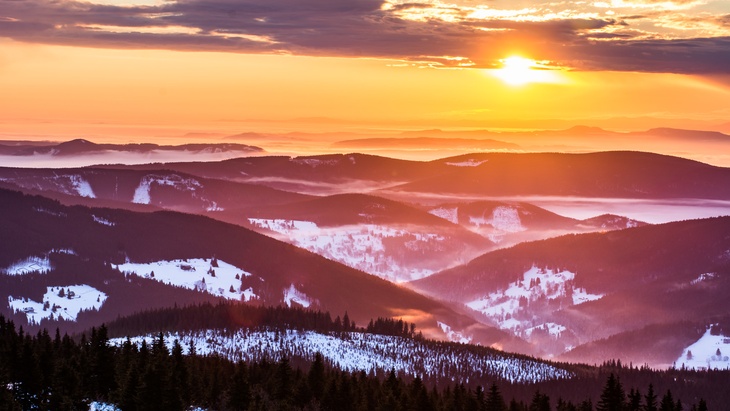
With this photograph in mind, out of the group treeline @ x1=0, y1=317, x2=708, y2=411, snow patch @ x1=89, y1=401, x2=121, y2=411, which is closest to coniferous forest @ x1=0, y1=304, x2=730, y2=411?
treeline @ x1=0, y1=317, x2=708, y2=411

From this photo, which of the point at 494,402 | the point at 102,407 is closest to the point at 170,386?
the point at 102,407

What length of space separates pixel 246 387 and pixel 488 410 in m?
31.9

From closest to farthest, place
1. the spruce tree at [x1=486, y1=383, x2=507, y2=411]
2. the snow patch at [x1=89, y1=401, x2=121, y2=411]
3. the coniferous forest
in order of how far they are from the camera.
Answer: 1. the coniferous forest
2. the snow patch at [x1=89, y1=401, x2=121, y2=411]
3. the spruce tree at [x1=486, y1=383, x2=507, y2=411]

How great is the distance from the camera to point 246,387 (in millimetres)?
141875

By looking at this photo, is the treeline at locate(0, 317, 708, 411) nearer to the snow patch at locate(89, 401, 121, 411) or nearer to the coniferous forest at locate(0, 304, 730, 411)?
the coniferous forest at locate(0, 304, 730, 411)

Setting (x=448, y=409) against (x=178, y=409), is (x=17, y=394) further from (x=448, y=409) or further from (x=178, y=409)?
(x=448, y=409)

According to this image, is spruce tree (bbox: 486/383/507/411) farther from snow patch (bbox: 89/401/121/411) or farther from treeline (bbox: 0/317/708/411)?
snow patch (bbox: 89/401/121/411)

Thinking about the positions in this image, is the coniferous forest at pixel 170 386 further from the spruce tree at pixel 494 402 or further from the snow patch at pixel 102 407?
the snow patch at pixel 102 407

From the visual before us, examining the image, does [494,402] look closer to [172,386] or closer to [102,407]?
[172,386]

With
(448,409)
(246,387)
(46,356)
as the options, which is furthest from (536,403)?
(46,356)

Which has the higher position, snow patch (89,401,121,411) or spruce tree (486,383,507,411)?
snow patch (89,401,121,411)

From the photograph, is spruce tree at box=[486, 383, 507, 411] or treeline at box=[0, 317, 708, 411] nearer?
treeline at box=[0, 317, 708, 411]

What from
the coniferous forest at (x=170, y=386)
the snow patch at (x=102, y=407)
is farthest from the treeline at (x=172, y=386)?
the snow patch at (x=102, y=407)

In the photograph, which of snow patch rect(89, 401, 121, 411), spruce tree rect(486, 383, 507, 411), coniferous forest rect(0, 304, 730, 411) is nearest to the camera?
coniferous forest rect(0, 304, 730, 411)
